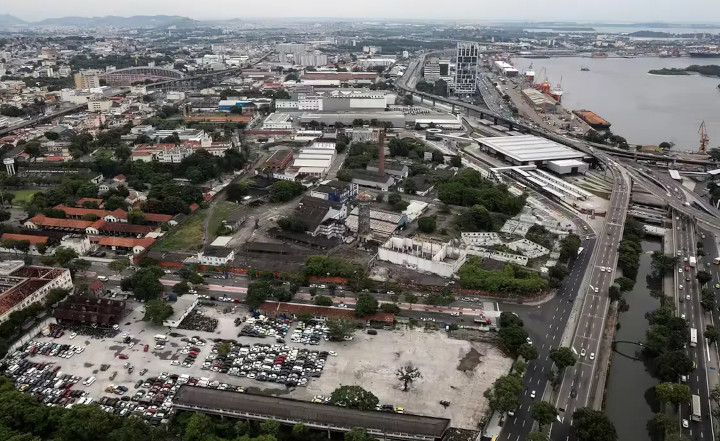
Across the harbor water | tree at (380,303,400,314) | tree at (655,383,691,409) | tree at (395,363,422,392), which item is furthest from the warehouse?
tree at (395,363,422,392)

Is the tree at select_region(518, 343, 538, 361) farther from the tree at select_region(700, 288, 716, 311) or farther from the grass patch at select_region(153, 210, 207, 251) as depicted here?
the grass patch at select_region(153, 210, 207, 251)

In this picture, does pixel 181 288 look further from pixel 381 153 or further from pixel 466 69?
pixel 466 69

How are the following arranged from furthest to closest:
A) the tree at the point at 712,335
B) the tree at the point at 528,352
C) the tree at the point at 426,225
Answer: the tree at the point at 426,225 < the tree at the point at 712,335 < the tree at the point at 528,352

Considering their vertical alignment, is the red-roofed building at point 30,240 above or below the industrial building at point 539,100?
below

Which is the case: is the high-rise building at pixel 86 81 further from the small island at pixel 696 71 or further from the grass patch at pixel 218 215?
the small island at pixel 696 71

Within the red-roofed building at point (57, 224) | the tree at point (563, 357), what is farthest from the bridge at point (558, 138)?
the red-roofed building at point (57, 224)

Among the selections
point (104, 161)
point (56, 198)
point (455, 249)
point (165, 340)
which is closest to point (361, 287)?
point (455, 249)
